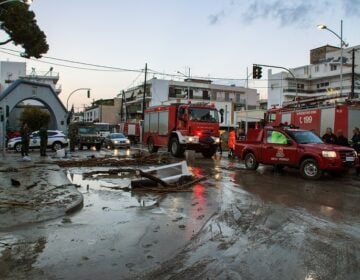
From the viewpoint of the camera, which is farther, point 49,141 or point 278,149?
point 49,141

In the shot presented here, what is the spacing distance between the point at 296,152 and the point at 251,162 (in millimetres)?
2742

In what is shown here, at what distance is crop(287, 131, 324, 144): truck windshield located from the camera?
16.1m

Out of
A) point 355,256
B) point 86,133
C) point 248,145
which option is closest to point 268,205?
point 355,256

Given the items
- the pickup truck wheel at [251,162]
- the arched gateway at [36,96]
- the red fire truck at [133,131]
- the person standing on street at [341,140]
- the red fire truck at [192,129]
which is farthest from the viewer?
the red fire truck at [133,131]

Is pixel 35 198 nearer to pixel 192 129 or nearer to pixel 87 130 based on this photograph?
pixel 192 129

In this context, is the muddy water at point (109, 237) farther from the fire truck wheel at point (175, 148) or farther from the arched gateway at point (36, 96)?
the arched gateway at point (36, 96)

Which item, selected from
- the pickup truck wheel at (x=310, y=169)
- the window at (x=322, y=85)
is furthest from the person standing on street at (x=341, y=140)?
the window at (x=322, y=85)

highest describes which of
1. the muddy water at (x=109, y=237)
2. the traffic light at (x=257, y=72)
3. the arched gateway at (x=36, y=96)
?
the traffic light at (x=257, y=72)

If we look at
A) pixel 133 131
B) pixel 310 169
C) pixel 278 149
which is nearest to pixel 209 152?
pixel 278 149

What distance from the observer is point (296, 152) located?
1584cm

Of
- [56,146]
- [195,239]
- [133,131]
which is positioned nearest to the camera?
[195,239]

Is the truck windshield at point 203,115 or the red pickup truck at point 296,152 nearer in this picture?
the red pickup truck at point 296,152

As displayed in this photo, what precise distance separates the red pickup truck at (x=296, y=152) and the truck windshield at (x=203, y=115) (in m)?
5.59

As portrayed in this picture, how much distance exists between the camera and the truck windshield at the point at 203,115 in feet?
79.7
